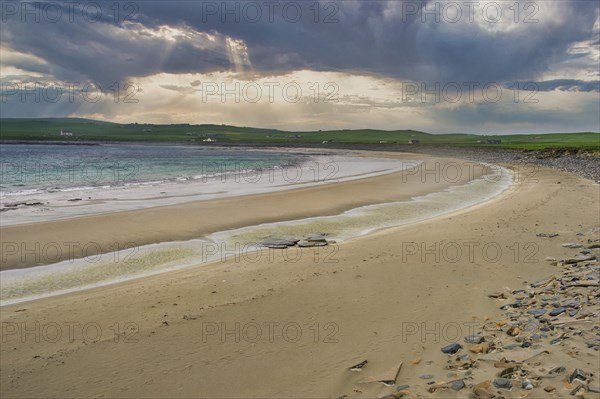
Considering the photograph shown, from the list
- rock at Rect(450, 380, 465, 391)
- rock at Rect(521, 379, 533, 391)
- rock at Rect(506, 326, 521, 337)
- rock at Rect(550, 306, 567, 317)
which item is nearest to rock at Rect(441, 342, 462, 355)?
rock at Rect(506, 326, 521, 337)

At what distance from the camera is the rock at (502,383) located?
17.0 ft

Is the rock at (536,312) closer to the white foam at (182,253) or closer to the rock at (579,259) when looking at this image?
the rock at (579,259)

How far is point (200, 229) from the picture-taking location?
17.6 metres

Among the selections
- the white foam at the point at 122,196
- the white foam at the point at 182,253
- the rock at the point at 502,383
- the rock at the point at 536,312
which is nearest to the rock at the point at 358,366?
the rock at the point at 502,383

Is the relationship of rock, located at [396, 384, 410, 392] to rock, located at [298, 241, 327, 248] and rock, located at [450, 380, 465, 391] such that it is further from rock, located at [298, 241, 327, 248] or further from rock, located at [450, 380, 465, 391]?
rock, located at [298, 241, 327, 248]

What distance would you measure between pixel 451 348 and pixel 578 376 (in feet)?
6.45

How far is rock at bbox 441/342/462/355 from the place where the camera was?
675 cm

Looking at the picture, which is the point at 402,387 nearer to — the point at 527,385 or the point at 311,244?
the point at 527,385

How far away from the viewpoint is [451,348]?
22.3ft

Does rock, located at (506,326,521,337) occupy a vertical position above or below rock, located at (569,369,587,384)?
below

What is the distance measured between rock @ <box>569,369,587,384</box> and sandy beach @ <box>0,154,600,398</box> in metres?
0.13

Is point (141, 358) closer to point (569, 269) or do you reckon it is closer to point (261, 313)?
point (261, 313)

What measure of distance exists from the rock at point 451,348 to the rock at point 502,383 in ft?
4.69

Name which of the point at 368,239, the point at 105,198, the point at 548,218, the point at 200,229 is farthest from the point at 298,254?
the point at 105,198
